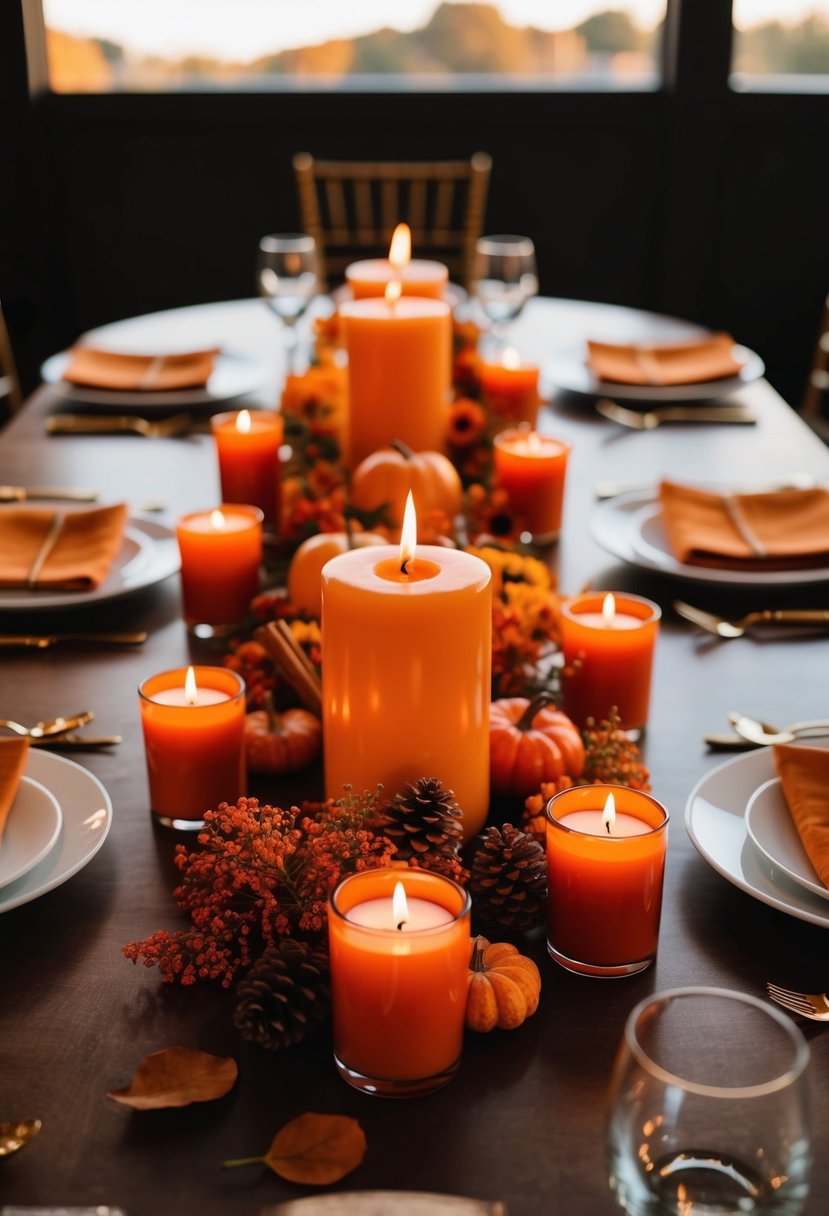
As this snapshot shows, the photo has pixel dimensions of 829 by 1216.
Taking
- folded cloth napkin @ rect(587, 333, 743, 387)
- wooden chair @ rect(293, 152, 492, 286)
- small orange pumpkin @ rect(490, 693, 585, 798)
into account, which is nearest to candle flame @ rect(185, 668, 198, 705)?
small orange pumpkin @ rect(490, 693, 585, 798)

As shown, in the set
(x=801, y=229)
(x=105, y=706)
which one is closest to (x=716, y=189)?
(x=801, y=229)

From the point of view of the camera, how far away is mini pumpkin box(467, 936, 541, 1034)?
0.72m

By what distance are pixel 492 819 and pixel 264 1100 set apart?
1.05ft

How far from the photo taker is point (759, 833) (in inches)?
35.2

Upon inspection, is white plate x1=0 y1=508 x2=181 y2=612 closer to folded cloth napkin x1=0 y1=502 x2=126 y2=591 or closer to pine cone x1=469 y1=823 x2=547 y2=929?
folded cloth napkin x1=0 y1=502 x2=126 y2=591

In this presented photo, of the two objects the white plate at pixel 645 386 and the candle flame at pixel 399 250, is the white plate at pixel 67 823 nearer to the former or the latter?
the candle flame at pixel 399 250

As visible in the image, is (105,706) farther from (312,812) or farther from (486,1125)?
(486,1125)

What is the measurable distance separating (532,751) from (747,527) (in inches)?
25.7

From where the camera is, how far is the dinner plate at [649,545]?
1.38 m

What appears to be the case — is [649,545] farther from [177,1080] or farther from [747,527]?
[177,1080]

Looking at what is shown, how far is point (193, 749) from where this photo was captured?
0.92m

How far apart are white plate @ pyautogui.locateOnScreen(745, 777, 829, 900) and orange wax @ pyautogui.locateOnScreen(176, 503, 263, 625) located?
0.56 metres

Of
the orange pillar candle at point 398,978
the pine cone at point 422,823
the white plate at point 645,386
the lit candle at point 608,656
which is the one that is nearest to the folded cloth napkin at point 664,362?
the white plate at point 645,386

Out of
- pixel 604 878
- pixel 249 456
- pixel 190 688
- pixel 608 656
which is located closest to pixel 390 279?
pixel 249 456
